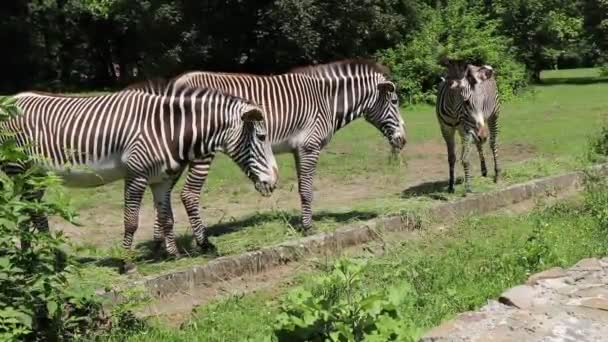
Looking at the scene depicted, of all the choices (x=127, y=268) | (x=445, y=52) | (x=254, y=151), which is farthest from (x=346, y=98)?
(x=445, y=52)

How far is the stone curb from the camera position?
21.4 ft

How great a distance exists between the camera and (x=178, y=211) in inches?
398

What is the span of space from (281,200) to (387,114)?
6.97 ft

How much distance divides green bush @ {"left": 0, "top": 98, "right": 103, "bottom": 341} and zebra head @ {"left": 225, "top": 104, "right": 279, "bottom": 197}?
9.18ft

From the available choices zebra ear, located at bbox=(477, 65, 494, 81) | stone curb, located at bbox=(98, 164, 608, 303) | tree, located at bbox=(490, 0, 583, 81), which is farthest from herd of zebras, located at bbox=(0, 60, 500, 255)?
tree, located at bbox=(490, 0, 583, 81)

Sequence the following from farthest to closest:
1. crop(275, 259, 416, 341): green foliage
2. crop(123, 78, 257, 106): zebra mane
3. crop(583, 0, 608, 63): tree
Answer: crop(583, 0, 608, 63): tree < crop(123, 78, 257, 106): zebra mane < crop(275, 259, 416, 341): green foliage

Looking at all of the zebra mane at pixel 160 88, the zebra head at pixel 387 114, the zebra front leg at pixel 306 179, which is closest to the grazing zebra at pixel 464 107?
the zebra head at pixel 387 114

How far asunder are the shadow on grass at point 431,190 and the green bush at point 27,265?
6.33 m

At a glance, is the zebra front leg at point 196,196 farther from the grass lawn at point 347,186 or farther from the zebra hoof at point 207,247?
the grass lawn at point 347,186

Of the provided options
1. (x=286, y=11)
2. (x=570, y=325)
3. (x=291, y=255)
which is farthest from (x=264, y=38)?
(x=570, y=325)

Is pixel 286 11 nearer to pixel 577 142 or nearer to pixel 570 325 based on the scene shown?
pixel 577 142

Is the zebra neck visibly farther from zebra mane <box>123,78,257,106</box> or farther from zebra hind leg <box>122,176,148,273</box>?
zebra hind leg <box>122,176,148,273</box>

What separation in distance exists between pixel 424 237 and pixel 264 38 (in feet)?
62.1

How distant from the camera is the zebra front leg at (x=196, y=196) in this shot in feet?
25.7
